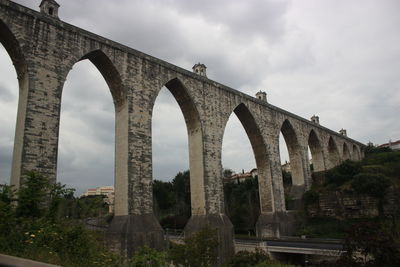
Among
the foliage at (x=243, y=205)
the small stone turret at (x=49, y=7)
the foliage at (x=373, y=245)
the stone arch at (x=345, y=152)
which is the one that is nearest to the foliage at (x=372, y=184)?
the foliage at (x=243, y=205)

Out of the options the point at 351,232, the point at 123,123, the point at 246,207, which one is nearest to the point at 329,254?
the point at 351,232

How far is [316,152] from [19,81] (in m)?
23.6

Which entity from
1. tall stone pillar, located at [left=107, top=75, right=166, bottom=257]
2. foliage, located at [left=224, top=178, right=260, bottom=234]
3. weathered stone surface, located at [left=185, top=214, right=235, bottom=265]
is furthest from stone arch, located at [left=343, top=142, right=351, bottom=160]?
tall stone pillar, located at [left=107, top=75, right=166, bottom=257]

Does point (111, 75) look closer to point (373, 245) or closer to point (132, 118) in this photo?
point (132, 118)

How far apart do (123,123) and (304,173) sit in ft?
51.1

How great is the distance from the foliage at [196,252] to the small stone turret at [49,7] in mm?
9406

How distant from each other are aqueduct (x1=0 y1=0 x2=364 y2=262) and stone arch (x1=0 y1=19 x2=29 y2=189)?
33 millimetres

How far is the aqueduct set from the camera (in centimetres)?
1027

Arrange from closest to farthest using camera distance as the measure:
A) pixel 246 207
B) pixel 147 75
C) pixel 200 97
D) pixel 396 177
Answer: pixel 147 75 < pixel 200 97 < pixel 396 177 < pixel 246 207

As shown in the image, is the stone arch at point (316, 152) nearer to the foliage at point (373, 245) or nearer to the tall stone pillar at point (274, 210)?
the tall stone pillar at point (274, 210)

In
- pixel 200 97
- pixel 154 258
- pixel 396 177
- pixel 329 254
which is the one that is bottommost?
pixel 329 254

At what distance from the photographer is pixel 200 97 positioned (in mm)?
16469

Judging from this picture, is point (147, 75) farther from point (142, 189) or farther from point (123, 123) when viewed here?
point (142, 189)

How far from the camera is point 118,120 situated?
13.2 m
